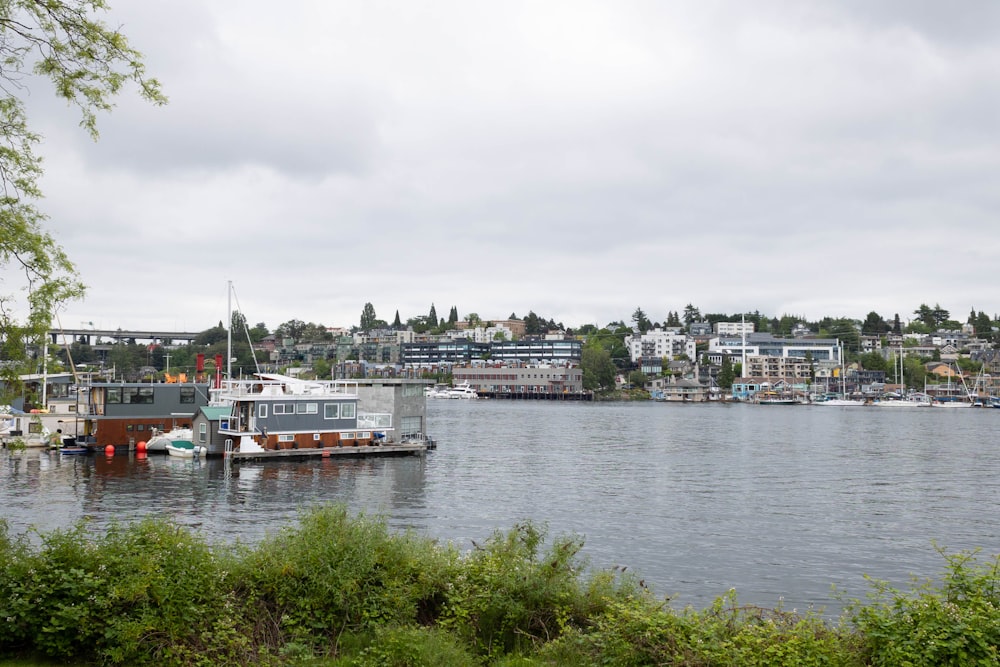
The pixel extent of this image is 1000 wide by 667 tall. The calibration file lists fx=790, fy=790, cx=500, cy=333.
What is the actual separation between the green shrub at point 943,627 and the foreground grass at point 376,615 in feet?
0.07

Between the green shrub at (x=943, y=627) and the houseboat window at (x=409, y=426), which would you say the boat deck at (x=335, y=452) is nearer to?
the houseboat window at (x=409, y=426)

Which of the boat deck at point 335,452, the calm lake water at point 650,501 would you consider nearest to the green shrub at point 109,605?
the calm lake water at point 650,501

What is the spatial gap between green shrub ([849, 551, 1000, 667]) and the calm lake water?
316 inches

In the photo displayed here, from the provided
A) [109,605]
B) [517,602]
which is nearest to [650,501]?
[517,602]

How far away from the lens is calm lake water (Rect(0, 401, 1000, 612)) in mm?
26688

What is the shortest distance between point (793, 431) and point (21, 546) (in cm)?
9823

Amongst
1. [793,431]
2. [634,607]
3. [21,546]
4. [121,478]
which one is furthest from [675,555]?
[793,431]

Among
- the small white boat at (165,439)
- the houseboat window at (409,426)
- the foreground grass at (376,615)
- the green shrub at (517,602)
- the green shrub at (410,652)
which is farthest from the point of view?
the houseboat window at (409,426)

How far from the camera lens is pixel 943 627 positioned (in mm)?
9820

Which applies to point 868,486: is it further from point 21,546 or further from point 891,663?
point 21,546

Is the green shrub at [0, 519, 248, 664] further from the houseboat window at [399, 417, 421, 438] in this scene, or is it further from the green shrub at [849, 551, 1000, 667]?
the houseboat window at [399, 417, 421, 438]

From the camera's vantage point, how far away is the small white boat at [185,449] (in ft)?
176

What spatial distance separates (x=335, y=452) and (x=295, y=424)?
341 cm

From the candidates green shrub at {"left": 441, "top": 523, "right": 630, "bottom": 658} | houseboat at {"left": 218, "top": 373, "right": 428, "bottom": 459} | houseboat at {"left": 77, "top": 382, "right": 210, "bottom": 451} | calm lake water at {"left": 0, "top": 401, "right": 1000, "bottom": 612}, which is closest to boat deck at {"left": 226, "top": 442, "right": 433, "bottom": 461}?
houseboat at {"left": 218, "top": 373, "right": 428, "bottom": 459}
